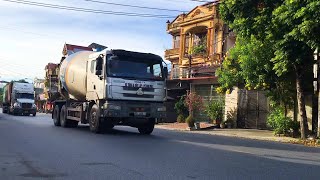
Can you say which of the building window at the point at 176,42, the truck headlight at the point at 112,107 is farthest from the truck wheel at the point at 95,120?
the building window at the point at 176,42

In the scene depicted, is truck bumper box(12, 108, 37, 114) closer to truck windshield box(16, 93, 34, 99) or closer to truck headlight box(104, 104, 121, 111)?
truck windshield box(16, 93, 34, 99)

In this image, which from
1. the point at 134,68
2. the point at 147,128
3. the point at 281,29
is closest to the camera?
the point at 134,68

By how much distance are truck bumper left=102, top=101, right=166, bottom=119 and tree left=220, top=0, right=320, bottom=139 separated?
5301 millimetres

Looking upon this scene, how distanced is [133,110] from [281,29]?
683 centimetres

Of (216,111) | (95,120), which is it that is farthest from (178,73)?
(95,120)

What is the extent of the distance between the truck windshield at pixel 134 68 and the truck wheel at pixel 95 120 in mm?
1725

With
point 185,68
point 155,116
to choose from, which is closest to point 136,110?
point 155,116

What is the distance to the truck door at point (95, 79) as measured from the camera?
17.2 metres

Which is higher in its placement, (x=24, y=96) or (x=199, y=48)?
(x=199, y=48)

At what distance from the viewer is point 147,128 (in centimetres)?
1928

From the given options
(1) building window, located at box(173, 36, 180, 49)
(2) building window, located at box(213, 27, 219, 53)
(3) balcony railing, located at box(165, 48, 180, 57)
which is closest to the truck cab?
(2) building window, located at box(213, 27, 219, 53)

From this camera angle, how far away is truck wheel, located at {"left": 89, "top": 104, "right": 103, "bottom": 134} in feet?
57.6

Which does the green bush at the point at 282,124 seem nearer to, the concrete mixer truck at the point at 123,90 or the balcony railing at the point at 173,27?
→ the concrete mixer truck at the point at 123,90

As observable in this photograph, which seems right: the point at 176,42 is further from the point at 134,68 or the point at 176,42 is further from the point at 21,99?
the point at 134,68
